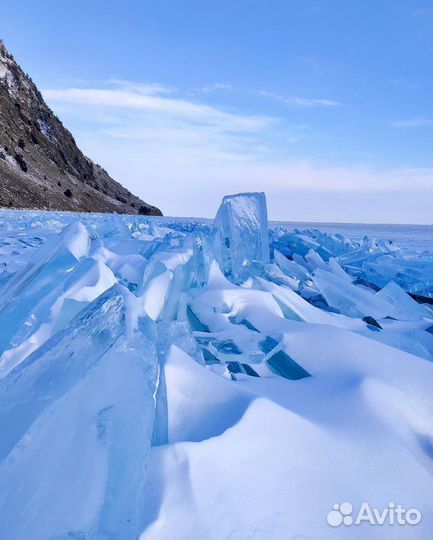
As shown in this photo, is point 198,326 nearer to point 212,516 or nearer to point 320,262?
point 212,516

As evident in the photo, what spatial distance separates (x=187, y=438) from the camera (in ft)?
3.12

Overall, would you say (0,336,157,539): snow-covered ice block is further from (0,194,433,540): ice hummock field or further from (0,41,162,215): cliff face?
(0,41,162,215): cliff face

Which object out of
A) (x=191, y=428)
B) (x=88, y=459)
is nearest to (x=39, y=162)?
(x=191, y=428)

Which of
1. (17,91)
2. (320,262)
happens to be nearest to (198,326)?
(320,262)

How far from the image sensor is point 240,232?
4520mm

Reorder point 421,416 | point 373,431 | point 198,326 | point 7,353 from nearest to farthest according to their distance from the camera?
point 373,431 < point 421,416 < point 7,353 < point 198,326

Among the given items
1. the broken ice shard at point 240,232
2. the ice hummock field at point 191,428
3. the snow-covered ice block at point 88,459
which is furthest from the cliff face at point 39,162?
the snow-covered ice block at point 88,459

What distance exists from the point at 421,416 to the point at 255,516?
25.0 inches

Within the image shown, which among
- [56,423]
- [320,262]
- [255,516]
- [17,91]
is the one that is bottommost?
[320,262]

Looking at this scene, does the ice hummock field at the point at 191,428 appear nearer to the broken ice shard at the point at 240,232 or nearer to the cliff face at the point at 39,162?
the broken ice shard at the point at 240,232

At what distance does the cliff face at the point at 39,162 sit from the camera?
34.4 m

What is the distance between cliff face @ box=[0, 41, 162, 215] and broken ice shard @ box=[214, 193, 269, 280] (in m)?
27.4

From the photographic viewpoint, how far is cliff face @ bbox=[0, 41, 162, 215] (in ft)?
113

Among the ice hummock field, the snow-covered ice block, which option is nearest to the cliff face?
the ice hummock field
